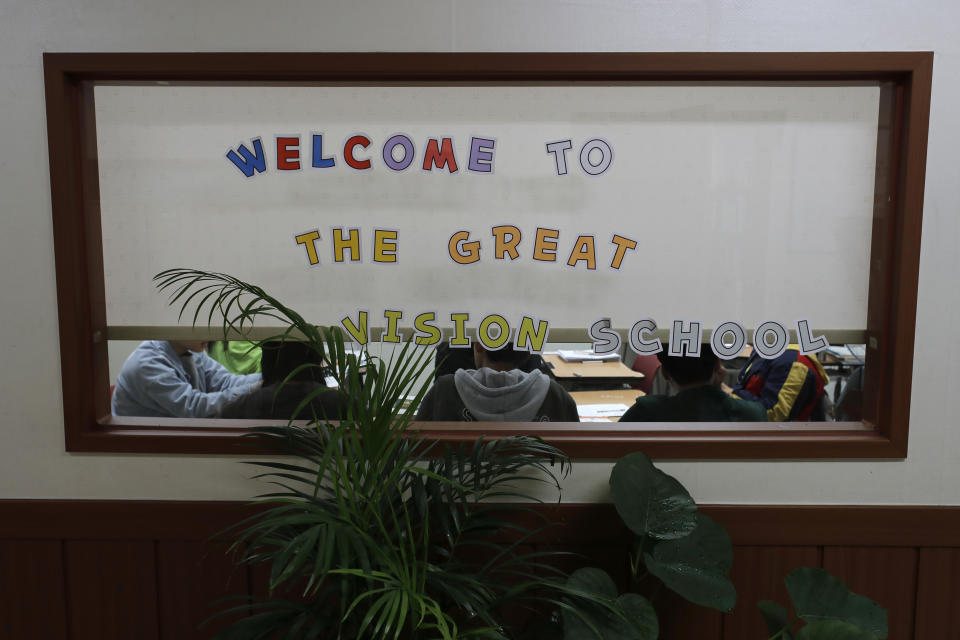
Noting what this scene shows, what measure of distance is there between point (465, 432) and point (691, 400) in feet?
2.31

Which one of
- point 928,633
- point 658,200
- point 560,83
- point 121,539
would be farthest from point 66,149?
point 928,633

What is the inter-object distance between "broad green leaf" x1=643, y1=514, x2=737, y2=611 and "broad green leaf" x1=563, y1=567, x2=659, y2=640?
0.09 meters

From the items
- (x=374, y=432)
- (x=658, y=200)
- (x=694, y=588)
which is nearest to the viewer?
(x=374, y=432)

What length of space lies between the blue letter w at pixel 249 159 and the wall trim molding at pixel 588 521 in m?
0.95

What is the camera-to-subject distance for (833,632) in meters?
1.42

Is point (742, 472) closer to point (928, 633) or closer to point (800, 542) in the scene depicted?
point (800, 542)

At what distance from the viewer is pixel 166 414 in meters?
2.11

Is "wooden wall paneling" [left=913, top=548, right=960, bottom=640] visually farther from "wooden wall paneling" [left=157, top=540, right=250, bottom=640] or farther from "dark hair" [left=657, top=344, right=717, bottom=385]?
"wooden wall paneling" [left=157, top=540, right=250, bottom=640]

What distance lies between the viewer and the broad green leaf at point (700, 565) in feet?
4.85

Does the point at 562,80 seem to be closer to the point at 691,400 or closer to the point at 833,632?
the point at 691,400

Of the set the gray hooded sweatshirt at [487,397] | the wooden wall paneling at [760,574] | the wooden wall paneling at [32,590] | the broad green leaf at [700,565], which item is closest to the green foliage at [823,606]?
the broad green leaf at [700,565]

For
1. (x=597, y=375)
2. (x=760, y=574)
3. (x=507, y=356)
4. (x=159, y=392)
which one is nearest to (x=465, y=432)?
(x=507, y=356)

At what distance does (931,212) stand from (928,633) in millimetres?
1208

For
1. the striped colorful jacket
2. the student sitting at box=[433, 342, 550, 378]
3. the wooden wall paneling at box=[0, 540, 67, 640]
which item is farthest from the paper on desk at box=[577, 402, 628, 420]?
the wooden wall paneling at box=[0, 540, 67, 640]
